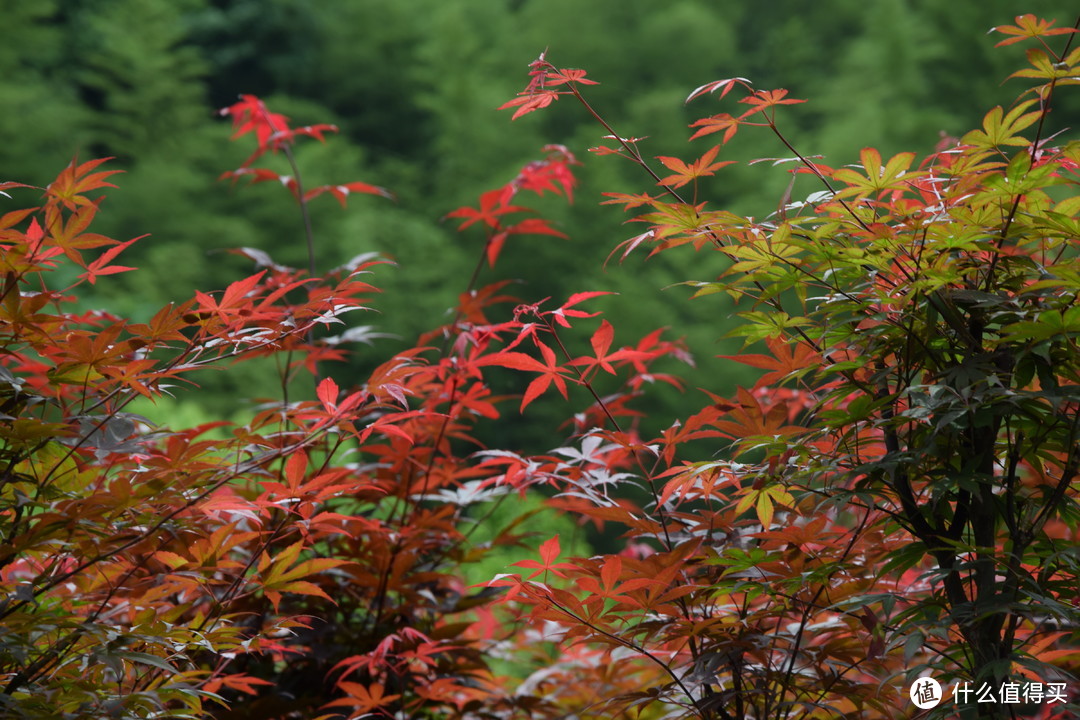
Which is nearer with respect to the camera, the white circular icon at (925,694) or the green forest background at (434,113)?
the white circular icon at (925,694)

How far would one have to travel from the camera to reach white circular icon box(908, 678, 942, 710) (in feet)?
2.52

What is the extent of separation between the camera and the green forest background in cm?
642

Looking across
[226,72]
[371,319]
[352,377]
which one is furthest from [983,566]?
[226,72]

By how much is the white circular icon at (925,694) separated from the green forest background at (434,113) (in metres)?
5.34

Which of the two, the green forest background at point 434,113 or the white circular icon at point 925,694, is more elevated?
the green forest background at point 434,113

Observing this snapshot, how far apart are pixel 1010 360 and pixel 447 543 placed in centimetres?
79

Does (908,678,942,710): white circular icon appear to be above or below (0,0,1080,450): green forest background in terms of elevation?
below

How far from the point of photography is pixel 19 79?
264 inches

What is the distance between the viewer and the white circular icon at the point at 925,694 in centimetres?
77

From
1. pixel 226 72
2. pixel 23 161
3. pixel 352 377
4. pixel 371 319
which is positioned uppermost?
pixel 226 72

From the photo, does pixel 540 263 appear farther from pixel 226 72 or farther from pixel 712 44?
pixel 226 72

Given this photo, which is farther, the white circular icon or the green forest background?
the green forest background

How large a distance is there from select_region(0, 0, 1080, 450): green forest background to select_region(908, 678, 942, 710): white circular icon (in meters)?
5.34

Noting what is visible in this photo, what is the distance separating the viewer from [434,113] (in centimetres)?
811
